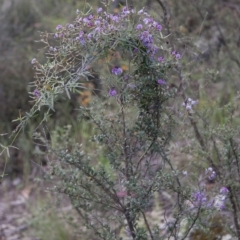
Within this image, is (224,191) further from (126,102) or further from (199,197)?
(126,102)

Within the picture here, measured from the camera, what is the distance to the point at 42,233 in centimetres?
469

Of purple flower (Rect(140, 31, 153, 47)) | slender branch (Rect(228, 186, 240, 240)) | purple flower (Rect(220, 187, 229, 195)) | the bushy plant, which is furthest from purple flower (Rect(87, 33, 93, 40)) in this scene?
slender branch (Rect(228, 186, 240, 240))

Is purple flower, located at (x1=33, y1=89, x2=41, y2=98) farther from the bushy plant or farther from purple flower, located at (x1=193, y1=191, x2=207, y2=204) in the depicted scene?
purple flower, located at (x1=193, y1=191, x2=207, y2=204)

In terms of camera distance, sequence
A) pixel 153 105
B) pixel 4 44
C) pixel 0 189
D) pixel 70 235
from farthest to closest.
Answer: pixel 4 44 < pixel 0 189 < pixel 70 235 < pixel 153 105

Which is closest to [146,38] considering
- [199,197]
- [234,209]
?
[199,197]

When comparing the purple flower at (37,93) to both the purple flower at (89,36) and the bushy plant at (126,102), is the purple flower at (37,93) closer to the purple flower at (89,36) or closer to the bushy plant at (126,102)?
the bushy plant at (126,102)

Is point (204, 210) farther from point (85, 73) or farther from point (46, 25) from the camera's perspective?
point (46, 25)

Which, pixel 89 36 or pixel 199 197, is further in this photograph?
pixel 199 197

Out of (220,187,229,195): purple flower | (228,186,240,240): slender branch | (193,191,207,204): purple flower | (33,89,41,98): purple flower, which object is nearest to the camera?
(33,89,41,98): purple flower

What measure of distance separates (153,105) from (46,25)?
4823 millimetres

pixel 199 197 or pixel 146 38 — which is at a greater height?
pixel 146 38

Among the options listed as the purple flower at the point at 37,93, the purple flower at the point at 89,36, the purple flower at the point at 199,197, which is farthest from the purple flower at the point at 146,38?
the purple flower at the point at 199,197

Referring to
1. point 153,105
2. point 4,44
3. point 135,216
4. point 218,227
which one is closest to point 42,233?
point 218,227

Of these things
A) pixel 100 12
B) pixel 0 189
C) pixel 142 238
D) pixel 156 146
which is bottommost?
pixel 142 238
